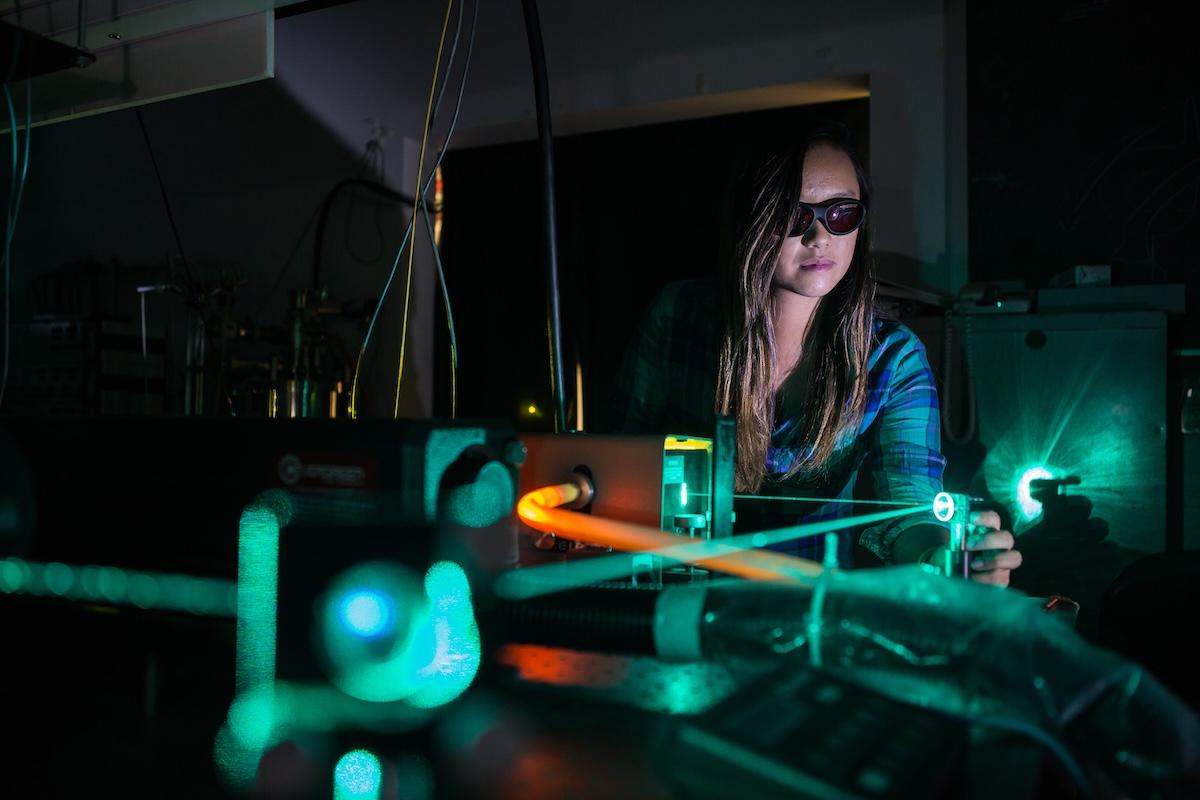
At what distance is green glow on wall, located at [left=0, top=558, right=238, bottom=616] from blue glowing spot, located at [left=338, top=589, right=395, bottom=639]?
16 centimetres

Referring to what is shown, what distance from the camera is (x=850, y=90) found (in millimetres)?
2582

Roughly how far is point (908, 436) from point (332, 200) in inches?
108

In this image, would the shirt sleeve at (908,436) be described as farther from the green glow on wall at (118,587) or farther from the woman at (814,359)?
the green glow on wall at (118,587)

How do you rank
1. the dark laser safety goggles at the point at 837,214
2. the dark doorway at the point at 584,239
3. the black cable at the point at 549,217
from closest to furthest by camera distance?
1. the black cable at the point at 549,217
2. the dark laser safety goggles at the point at 837,214
3. the dark doorway at the point at 584,239

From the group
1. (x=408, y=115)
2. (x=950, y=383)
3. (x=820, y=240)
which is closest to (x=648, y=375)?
(x=820, y=240)

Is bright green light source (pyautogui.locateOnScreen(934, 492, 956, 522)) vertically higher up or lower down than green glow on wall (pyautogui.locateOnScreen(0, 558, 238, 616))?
higher up

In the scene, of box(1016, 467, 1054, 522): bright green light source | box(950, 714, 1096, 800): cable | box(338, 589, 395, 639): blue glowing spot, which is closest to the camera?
box(950, 714, 1096, 800): cable

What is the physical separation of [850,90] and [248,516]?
8.47 ft

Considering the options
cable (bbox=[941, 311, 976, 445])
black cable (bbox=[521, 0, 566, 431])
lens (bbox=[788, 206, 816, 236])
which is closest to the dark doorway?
cable (bbox=[941, 311, 976, 445])

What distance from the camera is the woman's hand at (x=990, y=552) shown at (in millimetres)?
796

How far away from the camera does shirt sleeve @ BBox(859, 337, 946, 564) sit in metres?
1.33

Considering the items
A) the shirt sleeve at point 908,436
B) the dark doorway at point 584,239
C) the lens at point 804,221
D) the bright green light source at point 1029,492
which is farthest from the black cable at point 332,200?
the bright green light source at point 1029,492

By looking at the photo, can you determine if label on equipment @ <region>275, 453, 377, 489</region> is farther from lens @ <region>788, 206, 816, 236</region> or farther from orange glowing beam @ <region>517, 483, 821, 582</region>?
lens @ <region>788, 206, 816, 236</region>

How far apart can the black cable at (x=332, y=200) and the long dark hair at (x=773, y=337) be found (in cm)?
211
